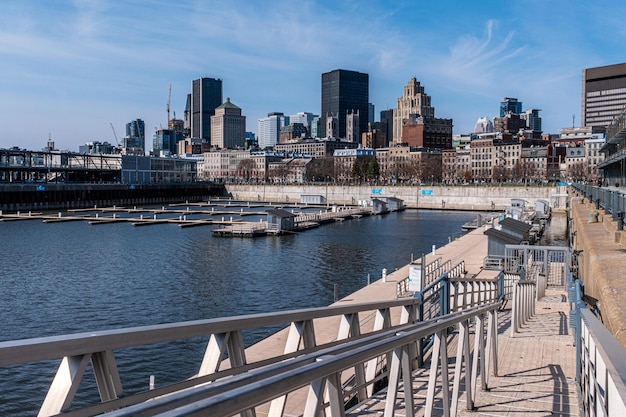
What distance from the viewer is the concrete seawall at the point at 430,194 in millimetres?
120562

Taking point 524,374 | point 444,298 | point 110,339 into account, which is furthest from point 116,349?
point 444,298

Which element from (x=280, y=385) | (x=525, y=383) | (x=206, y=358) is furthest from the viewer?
(x=525, y=383)

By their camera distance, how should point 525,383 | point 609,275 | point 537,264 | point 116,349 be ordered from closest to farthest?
point 116,349
point 525,383
point 609,275
point 537,264

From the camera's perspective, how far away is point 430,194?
130750mm

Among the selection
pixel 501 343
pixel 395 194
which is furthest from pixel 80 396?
pixel 395 194

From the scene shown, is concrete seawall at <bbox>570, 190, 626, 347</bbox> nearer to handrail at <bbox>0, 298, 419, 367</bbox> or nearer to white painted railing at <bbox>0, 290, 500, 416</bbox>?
white painted railing at <bbox>0, 290, 500, 416</bbox>

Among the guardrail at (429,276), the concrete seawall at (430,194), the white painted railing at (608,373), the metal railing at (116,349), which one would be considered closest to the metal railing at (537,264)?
the guardrail at (429,276)

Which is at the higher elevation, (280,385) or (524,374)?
(280,385)

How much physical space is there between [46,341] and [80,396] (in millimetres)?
15346

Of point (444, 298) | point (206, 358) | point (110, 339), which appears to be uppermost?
point (110, 339)

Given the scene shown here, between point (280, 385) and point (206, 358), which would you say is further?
point (206, 358)

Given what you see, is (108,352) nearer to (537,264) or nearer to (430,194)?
(537,264)

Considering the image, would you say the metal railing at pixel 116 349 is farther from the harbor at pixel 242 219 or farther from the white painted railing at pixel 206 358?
the harbor at pixel 242 219

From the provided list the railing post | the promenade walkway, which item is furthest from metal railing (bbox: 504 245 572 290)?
the railing post
